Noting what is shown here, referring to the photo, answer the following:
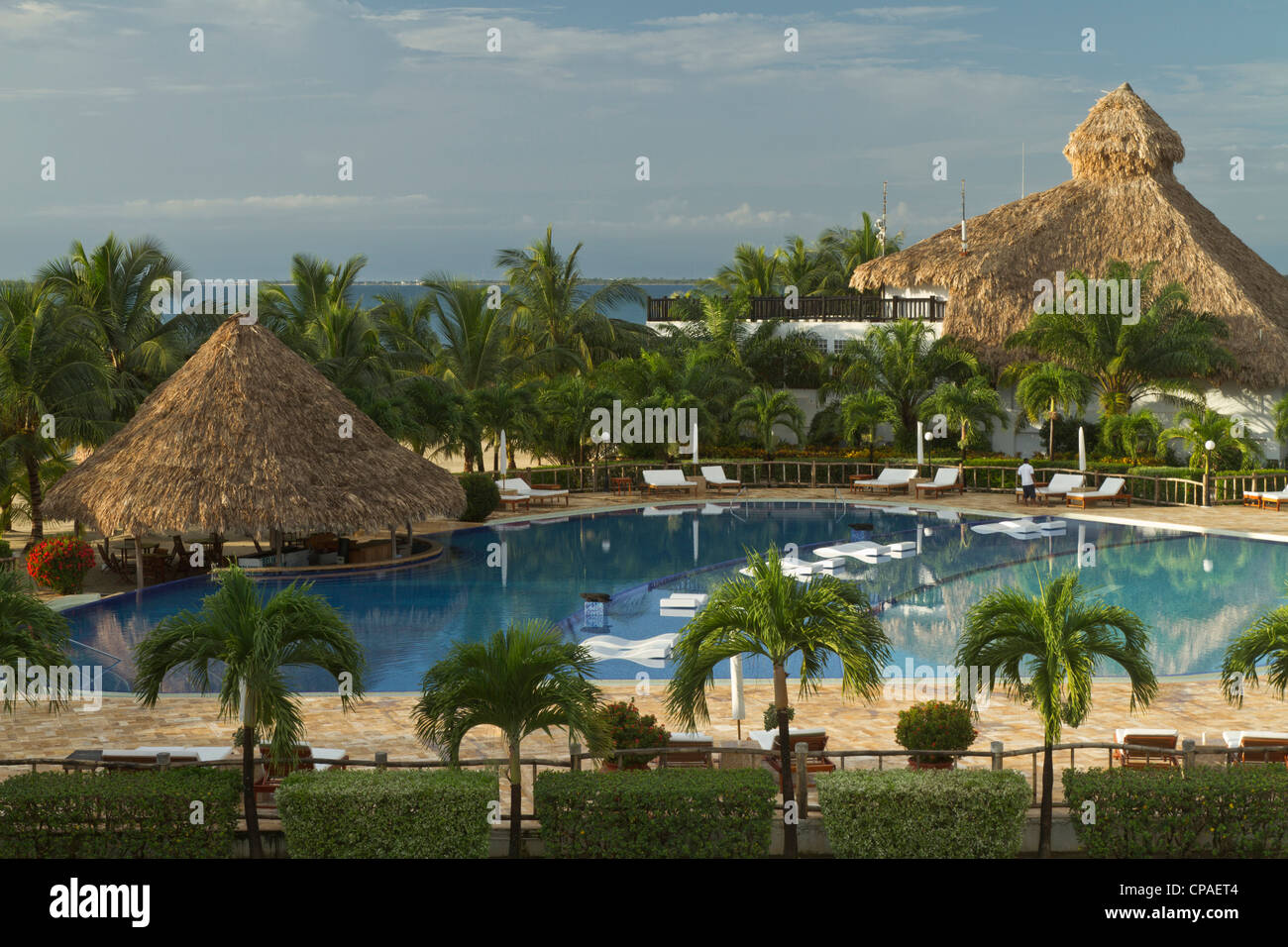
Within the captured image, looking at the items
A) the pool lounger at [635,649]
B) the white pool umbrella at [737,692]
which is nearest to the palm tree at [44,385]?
the pool lounger at [635,649]

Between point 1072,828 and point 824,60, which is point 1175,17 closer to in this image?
point 824,60

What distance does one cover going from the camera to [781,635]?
9.16 metres

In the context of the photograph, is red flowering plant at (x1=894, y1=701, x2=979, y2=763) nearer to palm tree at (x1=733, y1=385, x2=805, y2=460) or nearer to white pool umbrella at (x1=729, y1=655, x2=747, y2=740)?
white pool umbrella at (x1=729, y1=655, x2=747, y2=740)

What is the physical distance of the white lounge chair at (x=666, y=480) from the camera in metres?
28.5

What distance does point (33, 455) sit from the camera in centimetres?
2097

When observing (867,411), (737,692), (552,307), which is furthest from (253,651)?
(552,307)

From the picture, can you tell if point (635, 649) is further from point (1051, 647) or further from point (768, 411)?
point (768, 411)

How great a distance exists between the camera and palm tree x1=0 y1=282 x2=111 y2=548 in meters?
20.2

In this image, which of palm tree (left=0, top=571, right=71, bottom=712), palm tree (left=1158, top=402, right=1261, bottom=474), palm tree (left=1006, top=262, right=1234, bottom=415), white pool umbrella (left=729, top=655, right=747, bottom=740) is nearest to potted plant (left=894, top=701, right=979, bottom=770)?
white pool umbrella (left=729, top=655, right=747, bottom=740)

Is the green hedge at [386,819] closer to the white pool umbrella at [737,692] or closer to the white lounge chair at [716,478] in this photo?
the white pool umbrella at [737,692]

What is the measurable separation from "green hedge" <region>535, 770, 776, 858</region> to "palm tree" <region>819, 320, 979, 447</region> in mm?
23837

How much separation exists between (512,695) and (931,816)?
120 inches

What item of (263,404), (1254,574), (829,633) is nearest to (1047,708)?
(829,633)
